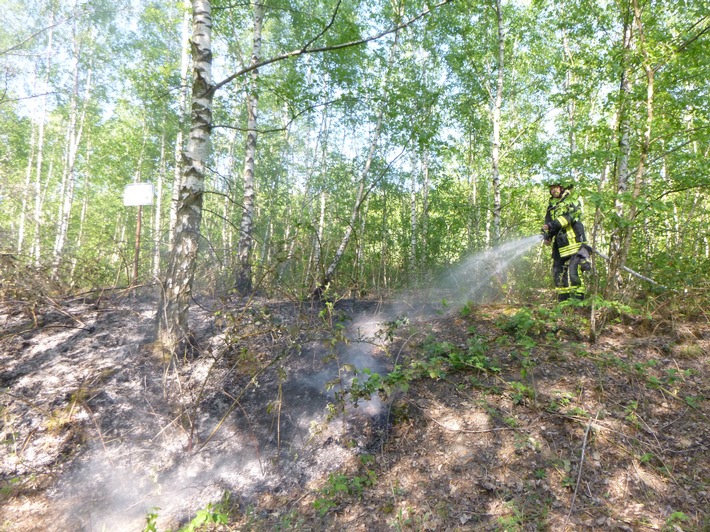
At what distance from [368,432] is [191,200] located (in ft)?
10.8

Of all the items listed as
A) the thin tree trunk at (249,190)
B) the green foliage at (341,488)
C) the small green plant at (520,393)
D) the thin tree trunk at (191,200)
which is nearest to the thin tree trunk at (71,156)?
the thin tree trunk at (249,190)

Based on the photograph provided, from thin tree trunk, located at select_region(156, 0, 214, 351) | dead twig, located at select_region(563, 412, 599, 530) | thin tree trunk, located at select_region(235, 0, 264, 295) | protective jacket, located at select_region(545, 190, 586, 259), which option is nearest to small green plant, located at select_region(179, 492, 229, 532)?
thin tree trunk, located at select_region(156, 0, 214, 351)

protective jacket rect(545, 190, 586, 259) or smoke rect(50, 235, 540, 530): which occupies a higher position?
protective jacket rect(545, 190, 586, 259)

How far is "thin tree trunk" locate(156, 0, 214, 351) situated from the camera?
3.84 meters

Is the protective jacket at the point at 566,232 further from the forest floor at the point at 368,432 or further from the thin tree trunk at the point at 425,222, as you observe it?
the thin tree trunk at the point at 425,222

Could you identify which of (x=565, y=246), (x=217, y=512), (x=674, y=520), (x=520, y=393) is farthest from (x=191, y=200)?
(x=565, y=246)

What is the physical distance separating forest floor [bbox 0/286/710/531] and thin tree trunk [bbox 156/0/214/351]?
0.56 m

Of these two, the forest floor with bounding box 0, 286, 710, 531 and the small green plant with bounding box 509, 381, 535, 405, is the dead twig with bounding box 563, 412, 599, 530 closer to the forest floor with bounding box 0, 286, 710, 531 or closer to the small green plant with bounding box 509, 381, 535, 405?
the forest floor with bounding box 0, 286, 710, 531

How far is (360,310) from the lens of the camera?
18.9 ft

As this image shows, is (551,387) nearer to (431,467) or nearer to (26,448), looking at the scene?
(431,467)

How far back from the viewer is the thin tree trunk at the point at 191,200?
3.84 meters

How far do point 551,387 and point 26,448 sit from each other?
201 inches

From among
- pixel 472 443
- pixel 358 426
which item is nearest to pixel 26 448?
pixel 358 426

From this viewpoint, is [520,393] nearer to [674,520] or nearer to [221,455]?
[674,520]
